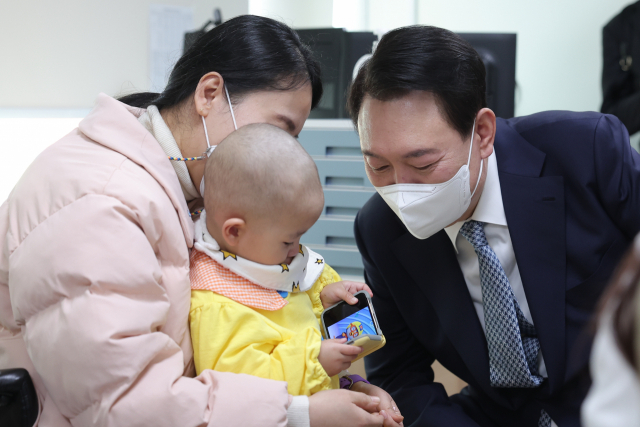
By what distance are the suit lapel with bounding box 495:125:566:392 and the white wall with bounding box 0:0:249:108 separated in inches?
68.9

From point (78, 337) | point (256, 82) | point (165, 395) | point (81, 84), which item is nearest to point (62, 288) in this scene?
point (78, 337)

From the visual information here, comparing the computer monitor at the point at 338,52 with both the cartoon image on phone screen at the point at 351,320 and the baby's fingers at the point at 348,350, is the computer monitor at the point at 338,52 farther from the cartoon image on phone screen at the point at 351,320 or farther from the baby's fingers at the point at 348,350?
the baby's fingers at the point at 348,350

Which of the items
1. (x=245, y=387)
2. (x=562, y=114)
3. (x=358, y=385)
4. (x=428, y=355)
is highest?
(x=562, y=114)

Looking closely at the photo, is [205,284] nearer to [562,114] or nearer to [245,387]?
[245,387]

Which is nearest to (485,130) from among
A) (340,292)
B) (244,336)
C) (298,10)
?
(340,292)

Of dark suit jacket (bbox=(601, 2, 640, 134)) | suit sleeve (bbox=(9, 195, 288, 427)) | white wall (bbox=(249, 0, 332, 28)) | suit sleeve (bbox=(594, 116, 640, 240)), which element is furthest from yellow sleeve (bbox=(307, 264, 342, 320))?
dark suit jacket (bbox=(601, 2, 640, 134))

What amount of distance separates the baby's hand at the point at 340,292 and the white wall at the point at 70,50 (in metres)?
1.62

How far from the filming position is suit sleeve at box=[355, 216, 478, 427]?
132cm

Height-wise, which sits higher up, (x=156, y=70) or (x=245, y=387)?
(x=156, y=70)

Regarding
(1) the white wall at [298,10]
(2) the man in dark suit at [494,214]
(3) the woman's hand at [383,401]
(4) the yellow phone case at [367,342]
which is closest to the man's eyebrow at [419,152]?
(2) the man in dark suit at [494,214]

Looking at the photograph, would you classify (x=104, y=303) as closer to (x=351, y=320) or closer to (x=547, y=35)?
(x=351, y=320)

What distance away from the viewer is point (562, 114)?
1263 mm

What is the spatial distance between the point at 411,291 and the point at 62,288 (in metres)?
0.87

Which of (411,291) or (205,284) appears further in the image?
(411,291)
